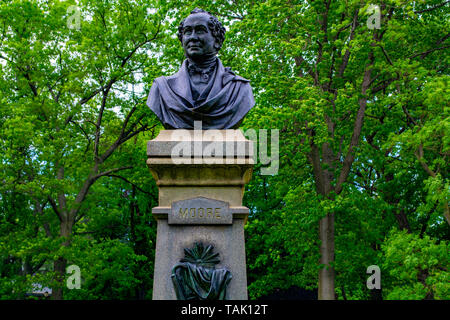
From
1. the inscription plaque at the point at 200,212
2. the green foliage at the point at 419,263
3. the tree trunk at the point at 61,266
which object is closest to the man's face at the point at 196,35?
the inscription plaque at the point at 200,212

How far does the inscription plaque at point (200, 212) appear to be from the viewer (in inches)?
208

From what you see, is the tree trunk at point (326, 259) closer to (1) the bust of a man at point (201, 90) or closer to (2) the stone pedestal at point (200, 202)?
(1) the bust of a man at point (201, 90)

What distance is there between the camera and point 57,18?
16828mm

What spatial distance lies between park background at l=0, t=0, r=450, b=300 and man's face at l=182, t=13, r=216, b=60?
234 inches

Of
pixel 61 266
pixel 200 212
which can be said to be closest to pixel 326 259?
pixel 61 266

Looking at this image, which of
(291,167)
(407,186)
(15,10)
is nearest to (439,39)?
Answer: (407,186)

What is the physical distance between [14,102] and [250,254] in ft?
34.8

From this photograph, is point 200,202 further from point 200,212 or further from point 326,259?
point 326,259

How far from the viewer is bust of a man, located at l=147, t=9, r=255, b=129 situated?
229 inches

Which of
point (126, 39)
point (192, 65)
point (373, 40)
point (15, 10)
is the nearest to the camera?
point (192, 65)

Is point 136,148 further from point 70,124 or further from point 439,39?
point 439,39

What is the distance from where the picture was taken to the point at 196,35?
5887 mm

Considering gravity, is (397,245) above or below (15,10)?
below

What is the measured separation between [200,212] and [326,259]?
9357 mm
